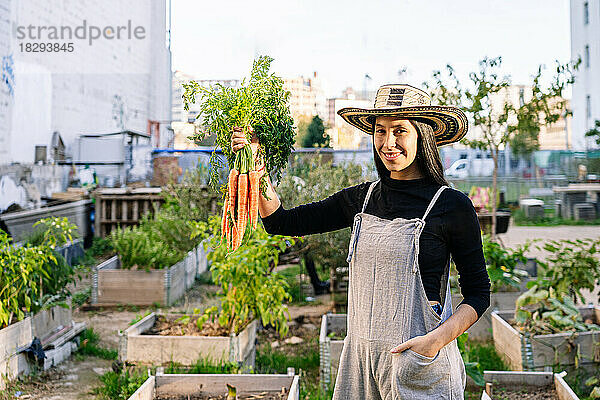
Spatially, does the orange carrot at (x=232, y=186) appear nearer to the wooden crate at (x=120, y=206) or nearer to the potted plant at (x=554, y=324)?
Answer: the potted plant at (x=554, y=324)

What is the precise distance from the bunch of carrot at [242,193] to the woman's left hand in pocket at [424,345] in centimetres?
66

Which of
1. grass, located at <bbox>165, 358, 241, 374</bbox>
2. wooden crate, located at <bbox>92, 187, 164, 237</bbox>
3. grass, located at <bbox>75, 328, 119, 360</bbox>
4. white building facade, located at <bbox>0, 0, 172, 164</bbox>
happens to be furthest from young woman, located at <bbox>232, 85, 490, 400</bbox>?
wooden crate, located at <bbox>92, 187, 164, 237</bbox>

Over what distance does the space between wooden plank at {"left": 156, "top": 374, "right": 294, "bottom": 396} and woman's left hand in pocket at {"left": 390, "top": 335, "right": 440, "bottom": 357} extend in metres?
1.44

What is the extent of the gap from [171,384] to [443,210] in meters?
1.86

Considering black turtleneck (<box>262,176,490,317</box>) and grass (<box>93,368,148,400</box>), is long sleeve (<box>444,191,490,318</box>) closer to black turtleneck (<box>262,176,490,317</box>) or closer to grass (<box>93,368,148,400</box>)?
black turtleneck (<box>262,176,490,317</box>)

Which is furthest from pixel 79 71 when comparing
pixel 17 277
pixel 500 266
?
pixel 500 266

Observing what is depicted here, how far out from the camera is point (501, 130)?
6805 millimetres

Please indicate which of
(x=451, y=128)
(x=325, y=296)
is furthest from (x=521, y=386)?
(x=325, y=296)

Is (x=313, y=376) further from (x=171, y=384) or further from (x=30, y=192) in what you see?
(x=30, y=192)

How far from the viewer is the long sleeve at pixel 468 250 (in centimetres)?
181

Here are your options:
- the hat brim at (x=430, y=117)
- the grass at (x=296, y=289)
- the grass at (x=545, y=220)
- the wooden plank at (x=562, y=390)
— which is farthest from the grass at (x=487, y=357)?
the grass at (x=545, y=220)

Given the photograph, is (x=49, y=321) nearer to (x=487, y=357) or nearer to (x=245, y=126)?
(x=245, y=126)

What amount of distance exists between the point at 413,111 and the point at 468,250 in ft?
1.55

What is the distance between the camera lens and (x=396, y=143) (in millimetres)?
1892
